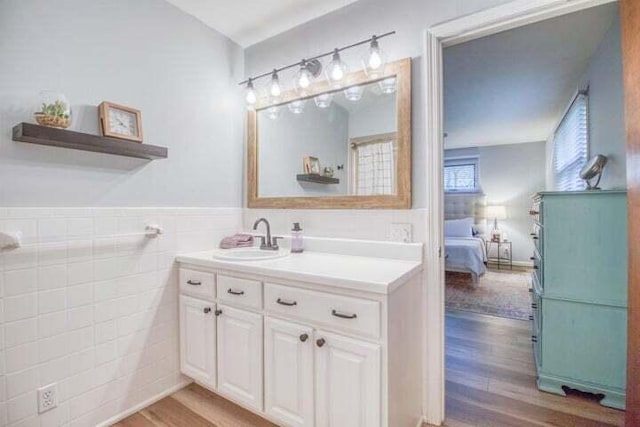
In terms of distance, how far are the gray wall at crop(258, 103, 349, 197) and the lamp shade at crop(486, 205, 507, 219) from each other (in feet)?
16.4

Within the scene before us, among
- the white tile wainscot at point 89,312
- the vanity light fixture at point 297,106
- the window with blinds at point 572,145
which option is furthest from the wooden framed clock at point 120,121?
the window with blinds at point 572,145

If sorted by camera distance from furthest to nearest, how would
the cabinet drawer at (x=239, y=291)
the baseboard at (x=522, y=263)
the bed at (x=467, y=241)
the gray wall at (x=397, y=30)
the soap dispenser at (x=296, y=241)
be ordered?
the baseboard at (x=522, y=263)
the bed at (x=467, y=241)
the soap dispenser at (x=296, y=241)
the gray wall at (x=397, y=30)
the cabinet drawer at (x=239, y=291)

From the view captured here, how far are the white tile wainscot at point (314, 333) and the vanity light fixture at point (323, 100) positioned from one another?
2.99ft

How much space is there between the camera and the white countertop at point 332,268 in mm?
1196

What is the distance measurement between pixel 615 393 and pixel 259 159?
2609 millimetres

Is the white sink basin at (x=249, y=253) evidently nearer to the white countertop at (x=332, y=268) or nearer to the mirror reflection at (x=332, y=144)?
the white countertop at (x=332, y=268)

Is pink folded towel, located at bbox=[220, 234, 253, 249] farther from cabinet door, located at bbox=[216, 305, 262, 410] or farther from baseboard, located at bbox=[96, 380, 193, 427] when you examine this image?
baseboard, located at bbox=[96, 380, 193, 427]

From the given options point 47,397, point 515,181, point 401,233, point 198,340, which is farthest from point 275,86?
point 515,181

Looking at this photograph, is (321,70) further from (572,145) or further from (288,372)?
(572,145)

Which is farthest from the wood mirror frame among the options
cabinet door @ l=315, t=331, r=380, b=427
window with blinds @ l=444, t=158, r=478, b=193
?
window with blinds @ l=444, t=158, r=478, b=193

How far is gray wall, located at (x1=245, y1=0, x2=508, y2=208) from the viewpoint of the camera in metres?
1.59

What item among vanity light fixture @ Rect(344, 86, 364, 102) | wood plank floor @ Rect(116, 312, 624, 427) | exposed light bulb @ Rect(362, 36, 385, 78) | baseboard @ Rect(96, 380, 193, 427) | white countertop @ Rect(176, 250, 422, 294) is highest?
exposed light bulb @ Rect(362, 36, 385, 78)

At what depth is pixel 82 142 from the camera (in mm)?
1382

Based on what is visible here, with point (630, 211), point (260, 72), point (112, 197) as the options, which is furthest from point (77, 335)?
point (630, 211)
